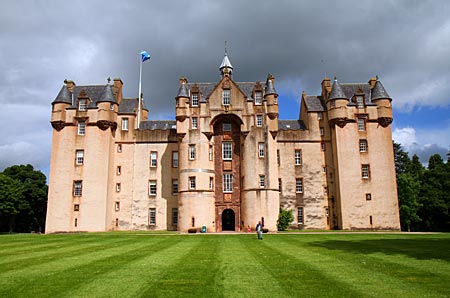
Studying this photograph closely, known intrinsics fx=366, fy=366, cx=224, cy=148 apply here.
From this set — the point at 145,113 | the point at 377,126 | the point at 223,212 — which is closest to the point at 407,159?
the point at 377,126

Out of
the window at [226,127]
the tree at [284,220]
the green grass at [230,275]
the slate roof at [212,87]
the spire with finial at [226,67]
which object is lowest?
the green grass at [230,275]

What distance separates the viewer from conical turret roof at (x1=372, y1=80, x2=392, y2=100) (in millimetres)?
50656

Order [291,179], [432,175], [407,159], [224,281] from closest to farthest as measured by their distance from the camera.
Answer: [224,281] < [291,179] < [432,175] < [407,159]

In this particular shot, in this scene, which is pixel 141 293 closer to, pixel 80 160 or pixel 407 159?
pixel 80 160

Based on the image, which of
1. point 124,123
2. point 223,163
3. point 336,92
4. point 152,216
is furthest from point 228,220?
point 336,92

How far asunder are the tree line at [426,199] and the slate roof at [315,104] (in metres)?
18.5

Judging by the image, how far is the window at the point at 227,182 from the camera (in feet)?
158

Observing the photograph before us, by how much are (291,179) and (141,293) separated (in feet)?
139

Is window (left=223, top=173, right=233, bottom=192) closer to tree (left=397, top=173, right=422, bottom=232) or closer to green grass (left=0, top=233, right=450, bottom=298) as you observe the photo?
tree (left=397, top=173, right=422, bottom=232)

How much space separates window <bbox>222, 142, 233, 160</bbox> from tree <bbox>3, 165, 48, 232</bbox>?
3820cm

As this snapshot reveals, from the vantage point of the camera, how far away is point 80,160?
49406 millimetres

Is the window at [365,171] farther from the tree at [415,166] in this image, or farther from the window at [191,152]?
the tree at [415,166]

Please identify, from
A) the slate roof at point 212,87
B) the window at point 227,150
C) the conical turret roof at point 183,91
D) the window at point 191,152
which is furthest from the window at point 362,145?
the conical turret roof at point 183,91

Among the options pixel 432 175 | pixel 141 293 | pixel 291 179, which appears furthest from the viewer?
pixel 432 175
